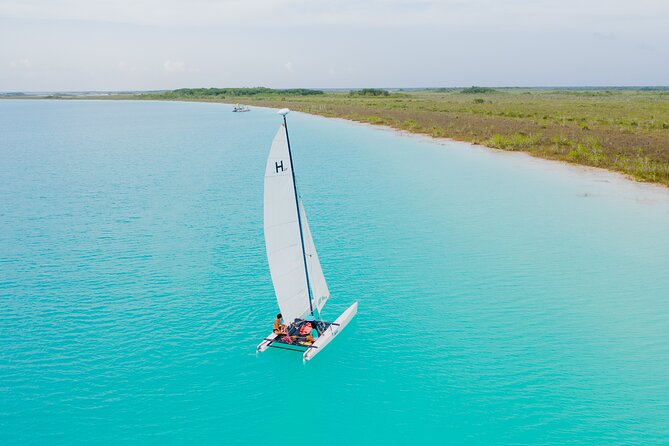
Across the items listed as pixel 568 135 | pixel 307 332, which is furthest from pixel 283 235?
pixel 568 135

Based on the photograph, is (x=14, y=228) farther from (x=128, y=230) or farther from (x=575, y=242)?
(x=575, y=242)

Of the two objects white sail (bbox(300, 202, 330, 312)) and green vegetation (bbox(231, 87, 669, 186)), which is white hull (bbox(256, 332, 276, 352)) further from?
green vegetation (bbox(231, 87, 669, 186))

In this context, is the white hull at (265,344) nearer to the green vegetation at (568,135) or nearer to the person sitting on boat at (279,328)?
the person sitting on boat at (279,328)

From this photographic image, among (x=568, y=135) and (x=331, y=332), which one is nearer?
(x=331, y=332)

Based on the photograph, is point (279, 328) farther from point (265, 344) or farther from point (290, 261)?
point (290, 261)

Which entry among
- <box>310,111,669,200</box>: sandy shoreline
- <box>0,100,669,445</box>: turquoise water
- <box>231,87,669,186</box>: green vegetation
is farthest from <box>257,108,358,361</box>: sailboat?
<box>231,87,669,186</box>: green vegetation

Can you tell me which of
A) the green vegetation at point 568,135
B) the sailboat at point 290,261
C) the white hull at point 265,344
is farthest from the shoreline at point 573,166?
the white hull at point 265,344

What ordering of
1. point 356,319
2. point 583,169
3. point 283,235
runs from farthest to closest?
point 583,169 → point 356,319 → point 283,235
